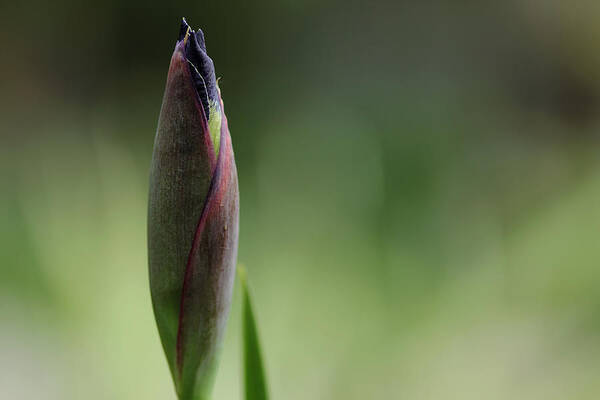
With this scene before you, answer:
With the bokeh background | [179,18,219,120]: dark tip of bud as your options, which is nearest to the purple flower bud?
[179,18,219,120]: dark tip of bud

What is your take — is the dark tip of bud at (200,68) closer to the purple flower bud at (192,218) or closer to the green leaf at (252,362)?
the purple flower bud at (192,218)

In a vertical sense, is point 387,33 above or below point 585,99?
above

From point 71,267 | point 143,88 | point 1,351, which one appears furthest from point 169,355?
point 143,88

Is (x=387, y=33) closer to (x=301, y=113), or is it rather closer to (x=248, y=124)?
(x=301, y=113)

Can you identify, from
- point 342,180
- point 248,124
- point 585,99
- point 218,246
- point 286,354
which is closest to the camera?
point 218,246

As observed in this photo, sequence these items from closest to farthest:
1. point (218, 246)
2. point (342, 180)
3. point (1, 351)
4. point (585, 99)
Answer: point (218, 246)
point (1, 351)
point (342, 180)
point (585, 99)

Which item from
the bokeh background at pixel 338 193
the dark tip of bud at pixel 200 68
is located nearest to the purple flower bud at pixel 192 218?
the dark tip of bud at pixel 200 68
